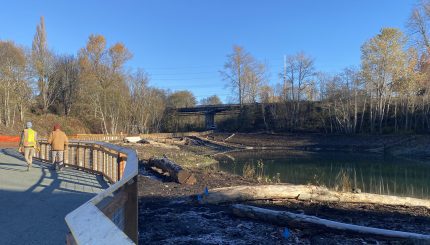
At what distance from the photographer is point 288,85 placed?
72.3 metres

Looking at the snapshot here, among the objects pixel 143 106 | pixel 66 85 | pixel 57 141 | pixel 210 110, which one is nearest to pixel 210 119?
pixel 210 110

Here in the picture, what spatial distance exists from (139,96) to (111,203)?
213ft

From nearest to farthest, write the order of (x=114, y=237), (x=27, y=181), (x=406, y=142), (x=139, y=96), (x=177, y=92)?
(x=114, y=237), (x=27, y=181), (x=406, y=142), (x=139, y=96), (x=177, y=92)

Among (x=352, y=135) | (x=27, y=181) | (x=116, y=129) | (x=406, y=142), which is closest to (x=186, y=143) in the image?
(x=116, y=129)

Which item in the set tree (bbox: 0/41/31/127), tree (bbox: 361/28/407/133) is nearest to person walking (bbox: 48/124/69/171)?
tree (bbox: 0/41/31/127)

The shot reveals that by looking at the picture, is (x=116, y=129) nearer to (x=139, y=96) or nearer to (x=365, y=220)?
(x=139, y=96)

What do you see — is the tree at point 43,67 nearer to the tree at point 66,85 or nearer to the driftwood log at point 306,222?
the tree at point 66,85

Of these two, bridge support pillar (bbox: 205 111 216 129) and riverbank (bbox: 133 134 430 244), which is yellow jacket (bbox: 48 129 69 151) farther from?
bridge support pillar (bbox: 205 111 216 129)

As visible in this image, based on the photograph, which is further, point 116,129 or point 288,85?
point 288,85

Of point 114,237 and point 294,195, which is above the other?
point 114,237

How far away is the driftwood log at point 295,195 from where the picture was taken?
10.3 m

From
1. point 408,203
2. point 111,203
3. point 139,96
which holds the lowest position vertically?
point 408,203

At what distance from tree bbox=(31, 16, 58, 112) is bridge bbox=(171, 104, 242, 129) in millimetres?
→ 27557

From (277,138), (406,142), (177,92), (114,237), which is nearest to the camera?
(114,237)
